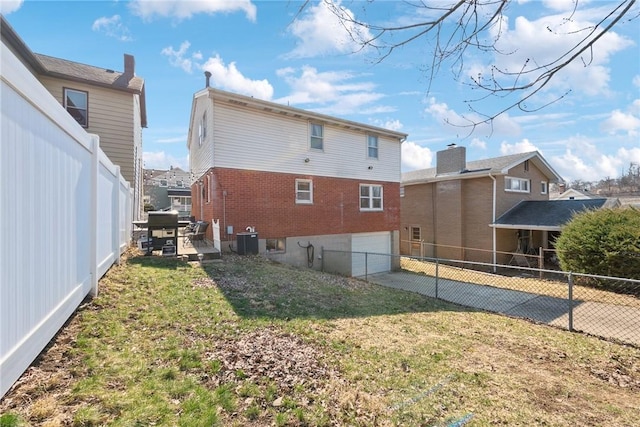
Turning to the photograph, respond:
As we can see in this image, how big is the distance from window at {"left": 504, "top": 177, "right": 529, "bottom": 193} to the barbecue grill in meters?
18.5

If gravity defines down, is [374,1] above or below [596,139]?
above

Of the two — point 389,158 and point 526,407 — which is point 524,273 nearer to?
point 389,158

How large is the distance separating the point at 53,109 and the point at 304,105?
1108cm

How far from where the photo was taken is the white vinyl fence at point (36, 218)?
2.16 metres

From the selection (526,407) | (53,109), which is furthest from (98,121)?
(526,407)

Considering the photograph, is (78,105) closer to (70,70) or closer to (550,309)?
(70,70)

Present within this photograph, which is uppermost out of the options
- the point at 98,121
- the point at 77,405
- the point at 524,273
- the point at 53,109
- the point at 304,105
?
the point at 304,105

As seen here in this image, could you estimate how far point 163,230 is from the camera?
8898mm

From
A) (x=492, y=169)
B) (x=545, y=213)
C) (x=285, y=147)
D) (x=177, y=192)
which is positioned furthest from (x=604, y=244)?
(x=177, y=192)

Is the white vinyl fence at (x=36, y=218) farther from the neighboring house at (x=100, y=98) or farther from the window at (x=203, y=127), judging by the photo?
the neighboring house at (x=100, y=98)

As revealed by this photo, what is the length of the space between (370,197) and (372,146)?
2.63 metres

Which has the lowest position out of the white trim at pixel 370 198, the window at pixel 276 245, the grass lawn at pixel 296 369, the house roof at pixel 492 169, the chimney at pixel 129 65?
the grass lawn at pixel 296 369

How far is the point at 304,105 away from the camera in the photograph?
13281 mm

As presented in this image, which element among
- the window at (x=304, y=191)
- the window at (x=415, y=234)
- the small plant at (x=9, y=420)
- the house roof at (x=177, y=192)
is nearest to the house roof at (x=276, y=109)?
the window at (x=304, y=191)
